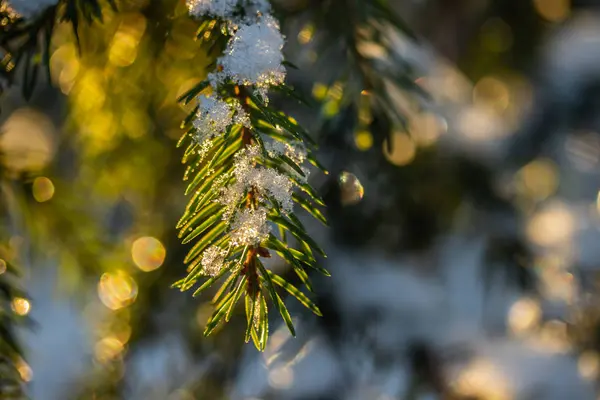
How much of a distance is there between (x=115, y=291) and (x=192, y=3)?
1.87 feet

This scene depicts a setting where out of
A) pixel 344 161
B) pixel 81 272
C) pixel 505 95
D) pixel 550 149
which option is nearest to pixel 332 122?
pixel 344 161

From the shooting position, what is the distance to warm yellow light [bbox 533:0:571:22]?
1.33 meters

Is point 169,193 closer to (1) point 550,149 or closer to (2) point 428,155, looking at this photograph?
(2) point 428,155

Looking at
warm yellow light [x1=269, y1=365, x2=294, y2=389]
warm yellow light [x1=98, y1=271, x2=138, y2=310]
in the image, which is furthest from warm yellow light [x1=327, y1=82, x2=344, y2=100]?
warm yellow light [x1=269, y1=365, x2=294, y2=389]

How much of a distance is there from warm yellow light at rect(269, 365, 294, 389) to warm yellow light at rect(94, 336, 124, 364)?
22 cm

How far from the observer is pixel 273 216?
0.32 metres

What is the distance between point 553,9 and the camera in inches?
55.0

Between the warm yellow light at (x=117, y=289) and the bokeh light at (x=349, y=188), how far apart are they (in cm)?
28

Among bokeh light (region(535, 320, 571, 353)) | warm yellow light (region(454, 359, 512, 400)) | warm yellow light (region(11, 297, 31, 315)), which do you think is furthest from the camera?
bokeh light (region(535, 320, 571, 353))

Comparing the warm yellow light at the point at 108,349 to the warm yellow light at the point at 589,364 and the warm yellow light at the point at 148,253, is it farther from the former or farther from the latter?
the warm yellow light at the point at 589,364

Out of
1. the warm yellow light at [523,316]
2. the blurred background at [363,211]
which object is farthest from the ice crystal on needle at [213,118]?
the warm yellow light at [523,316]

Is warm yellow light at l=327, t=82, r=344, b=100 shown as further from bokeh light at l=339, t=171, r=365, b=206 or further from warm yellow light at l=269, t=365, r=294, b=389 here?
warm yellow light at l=269, t=365, r=294, b=389

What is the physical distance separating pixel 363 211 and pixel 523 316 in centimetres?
49

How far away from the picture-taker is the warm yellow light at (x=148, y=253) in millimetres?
826
